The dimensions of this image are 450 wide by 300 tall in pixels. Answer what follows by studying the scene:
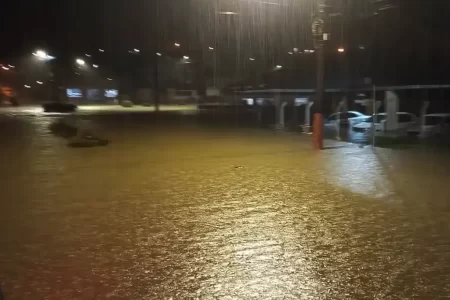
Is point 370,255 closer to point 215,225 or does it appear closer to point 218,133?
point 215,225

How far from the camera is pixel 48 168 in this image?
15.5 metres

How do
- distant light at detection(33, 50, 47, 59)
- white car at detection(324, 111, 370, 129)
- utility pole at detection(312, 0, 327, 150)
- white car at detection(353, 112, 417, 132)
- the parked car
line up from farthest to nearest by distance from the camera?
1. distant light at detection(33, 50, 47, 59)
2. white car at detection(324, 111, 370, 129)
3. white car at detection(353, 112, 417, 132)
4. the parked car
5. utility pole at detection(312, 0, 327, 150)

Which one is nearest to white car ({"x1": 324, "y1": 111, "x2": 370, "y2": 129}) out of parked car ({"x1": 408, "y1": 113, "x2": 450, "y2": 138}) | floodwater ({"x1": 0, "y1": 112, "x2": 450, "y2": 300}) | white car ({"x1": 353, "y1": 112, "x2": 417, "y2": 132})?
white car ({"x1": 353, "y1": 112, "x2": 417, "y2": 132})

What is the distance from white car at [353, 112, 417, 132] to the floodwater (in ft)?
29.3

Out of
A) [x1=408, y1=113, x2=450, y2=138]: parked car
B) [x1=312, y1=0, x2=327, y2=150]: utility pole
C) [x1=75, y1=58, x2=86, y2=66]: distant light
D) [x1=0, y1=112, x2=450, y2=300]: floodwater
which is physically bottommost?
[x1=0, y1=112, x2=450, y2=300]: floodwater

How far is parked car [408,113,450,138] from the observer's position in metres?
24.2

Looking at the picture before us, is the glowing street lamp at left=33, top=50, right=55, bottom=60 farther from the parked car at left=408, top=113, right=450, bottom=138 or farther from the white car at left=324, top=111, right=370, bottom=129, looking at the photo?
the parked car at left=408, top=113, right=450, bottom=138

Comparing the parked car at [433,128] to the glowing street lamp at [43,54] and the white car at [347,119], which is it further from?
the glowing street lamp at [43,54]

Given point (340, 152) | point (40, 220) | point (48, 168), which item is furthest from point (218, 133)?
point (40, 220)

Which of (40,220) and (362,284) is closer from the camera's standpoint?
(362,284)

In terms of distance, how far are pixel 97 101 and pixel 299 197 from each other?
8689 centimetres

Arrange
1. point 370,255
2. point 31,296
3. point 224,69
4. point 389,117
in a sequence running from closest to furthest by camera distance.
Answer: point 31,296 → point 370,255 → point 389,117 → point 224,69

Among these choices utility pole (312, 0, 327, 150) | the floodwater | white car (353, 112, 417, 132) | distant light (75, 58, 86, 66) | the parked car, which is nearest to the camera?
the floodwater

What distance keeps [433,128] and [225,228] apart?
17783mm
